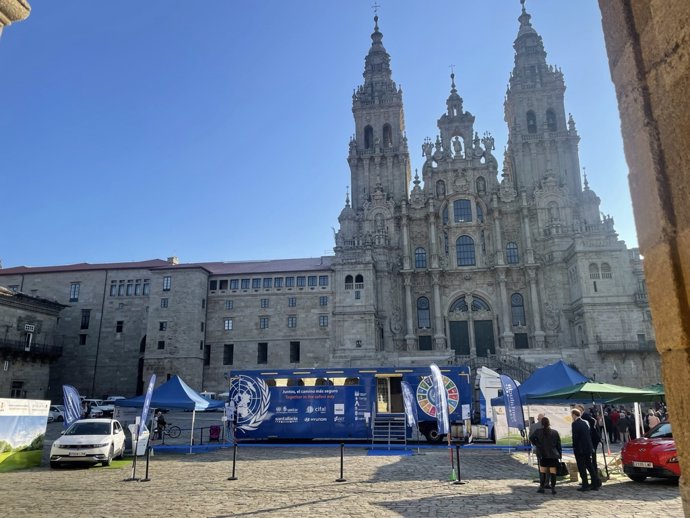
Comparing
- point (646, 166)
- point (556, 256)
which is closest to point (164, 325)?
point (556, 256)

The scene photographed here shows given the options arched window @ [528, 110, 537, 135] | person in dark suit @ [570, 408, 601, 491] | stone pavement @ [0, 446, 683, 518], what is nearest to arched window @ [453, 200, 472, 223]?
arched window @ [528, 110, 537, 135]

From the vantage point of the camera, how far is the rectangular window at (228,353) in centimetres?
4806

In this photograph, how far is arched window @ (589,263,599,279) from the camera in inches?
1709

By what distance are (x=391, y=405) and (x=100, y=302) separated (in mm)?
36739

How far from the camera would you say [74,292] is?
1988 inches

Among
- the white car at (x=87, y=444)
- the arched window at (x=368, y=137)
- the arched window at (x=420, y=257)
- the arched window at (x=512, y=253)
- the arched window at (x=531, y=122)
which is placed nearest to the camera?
the white car at (x=87, y=444)

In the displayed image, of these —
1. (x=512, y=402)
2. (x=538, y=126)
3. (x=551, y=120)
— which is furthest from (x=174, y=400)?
(x=551, y=120)

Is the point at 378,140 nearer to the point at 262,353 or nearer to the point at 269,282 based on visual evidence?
the point at 269,282

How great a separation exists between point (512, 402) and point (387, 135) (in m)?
43.7

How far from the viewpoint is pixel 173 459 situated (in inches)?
707

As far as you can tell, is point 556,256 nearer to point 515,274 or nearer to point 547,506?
point 515,274

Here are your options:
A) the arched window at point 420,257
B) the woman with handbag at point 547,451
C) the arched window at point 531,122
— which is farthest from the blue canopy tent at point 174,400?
the arched window at point 531,122

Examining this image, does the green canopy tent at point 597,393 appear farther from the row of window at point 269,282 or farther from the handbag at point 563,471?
the row of window at point 269,282

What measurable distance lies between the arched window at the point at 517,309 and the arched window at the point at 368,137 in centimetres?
2207
